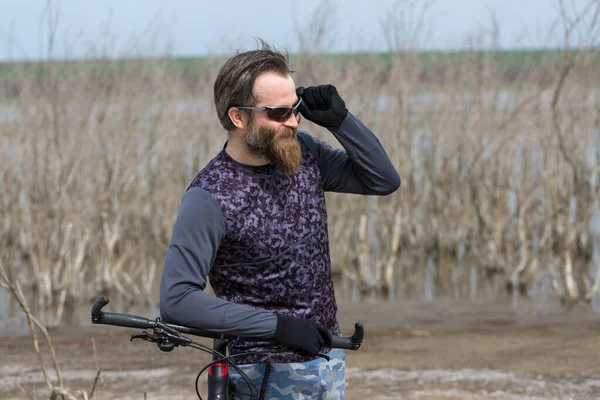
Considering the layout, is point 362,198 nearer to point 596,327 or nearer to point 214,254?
point 596,327

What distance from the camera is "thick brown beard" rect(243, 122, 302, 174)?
7.16ft

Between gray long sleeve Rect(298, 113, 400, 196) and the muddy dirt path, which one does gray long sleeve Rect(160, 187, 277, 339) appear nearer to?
gray long sleeve Rect(298, 113, 400, 196)

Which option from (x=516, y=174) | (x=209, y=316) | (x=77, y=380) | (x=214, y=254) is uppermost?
(x=516, y=174)

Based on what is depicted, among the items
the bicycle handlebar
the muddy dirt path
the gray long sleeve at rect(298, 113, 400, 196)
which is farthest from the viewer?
the muddy dirt path

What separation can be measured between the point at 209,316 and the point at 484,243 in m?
7.57

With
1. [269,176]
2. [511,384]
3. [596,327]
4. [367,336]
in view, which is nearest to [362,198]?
[367,336]

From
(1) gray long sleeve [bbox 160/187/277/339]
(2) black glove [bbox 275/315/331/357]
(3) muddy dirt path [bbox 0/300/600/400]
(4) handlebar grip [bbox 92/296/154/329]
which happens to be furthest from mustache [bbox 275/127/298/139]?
(3) muddy dirt path [bbox 0/300/600/400]

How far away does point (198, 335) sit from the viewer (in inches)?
82.0

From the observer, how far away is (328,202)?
29.4 feet

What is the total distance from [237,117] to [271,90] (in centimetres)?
11

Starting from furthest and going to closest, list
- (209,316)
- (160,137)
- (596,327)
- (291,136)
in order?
(160,137) < (596,327) < (291,136) < (209,316)

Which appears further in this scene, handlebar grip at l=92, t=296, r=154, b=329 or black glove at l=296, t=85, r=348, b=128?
black glove at l=296, t=85, r=348, b=128

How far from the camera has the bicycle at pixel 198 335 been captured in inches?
78.4

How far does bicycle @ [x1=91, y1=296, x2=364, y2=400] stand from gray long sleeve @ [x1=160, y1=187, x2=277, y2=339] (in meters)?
0.04
